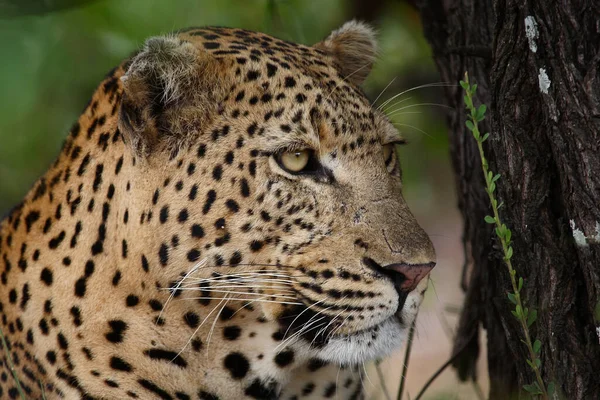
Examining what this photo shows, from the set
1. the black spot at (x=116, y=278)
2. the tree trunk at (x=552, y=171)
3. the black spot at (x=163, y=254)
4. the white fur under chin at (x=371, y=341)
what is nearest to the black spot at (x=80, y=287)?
the black spot at (x=116, y=278)

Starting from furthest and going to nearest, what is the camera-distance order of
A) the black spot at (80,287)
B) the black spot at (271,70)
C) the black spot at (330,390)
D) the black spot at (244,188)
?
the black spot at (330,390)
the black spot at (271,70)
the black spot at (80,287)
the black spot at (244,188)

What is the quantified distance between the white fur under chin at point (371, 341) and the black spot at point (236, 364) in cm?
40

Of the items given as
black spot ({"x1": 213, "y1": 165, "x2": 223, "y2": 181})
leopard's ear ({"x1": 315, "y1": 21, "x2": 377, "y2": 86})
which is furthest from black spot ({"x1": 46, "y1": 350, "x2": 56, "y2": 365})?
leopard's ear ({"x1": 315, "y1": 21, "x2": 377, "y2": 86})

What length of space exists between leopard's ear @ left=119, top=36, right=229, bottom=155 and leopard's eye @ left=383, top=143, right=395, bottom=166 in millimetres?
962

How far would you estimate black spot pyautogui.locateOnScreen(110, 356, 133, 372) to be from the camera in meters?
4.58

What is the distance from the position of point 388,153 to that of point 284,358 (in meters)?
1.23

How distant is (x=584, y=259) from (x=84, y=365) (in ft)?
7.70

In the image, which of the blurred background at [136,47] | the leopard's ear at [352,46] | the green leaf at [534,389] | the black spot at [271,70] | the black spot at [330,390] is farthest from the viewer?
the blurred background at [136,47]

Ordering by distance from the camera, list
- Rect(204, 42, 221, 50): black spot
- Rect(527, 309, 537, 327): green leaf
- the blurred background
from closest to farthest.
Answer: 1. Rect(527, 309, 537, 327): green leaf
2. Rect(204, 42, 221, 50): black spot
3. the blurred background

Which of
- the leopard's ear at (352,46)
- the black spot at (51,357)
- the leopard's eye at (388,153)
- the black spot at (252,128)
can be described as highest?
the leopard's ear at (352,46)

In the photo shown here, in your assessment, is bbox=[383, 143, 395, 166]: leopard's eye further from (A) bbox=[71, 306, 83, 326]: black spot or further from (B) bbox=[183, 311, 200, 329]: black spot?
(A) bbox=[71, 306, 83, 326]: black spot

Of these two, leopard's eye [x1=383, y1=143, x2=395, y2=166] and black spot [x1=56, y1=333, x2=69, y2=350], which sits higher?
leopard's eye [x1=383, y1=143, x2=395, y2=166]

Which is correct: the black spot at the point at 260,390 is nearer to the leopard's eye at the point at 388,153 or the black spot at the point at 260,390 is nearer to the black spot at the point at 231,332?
the black spot at the point at 231,332

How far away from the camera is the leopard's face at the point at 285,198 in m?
4.36
